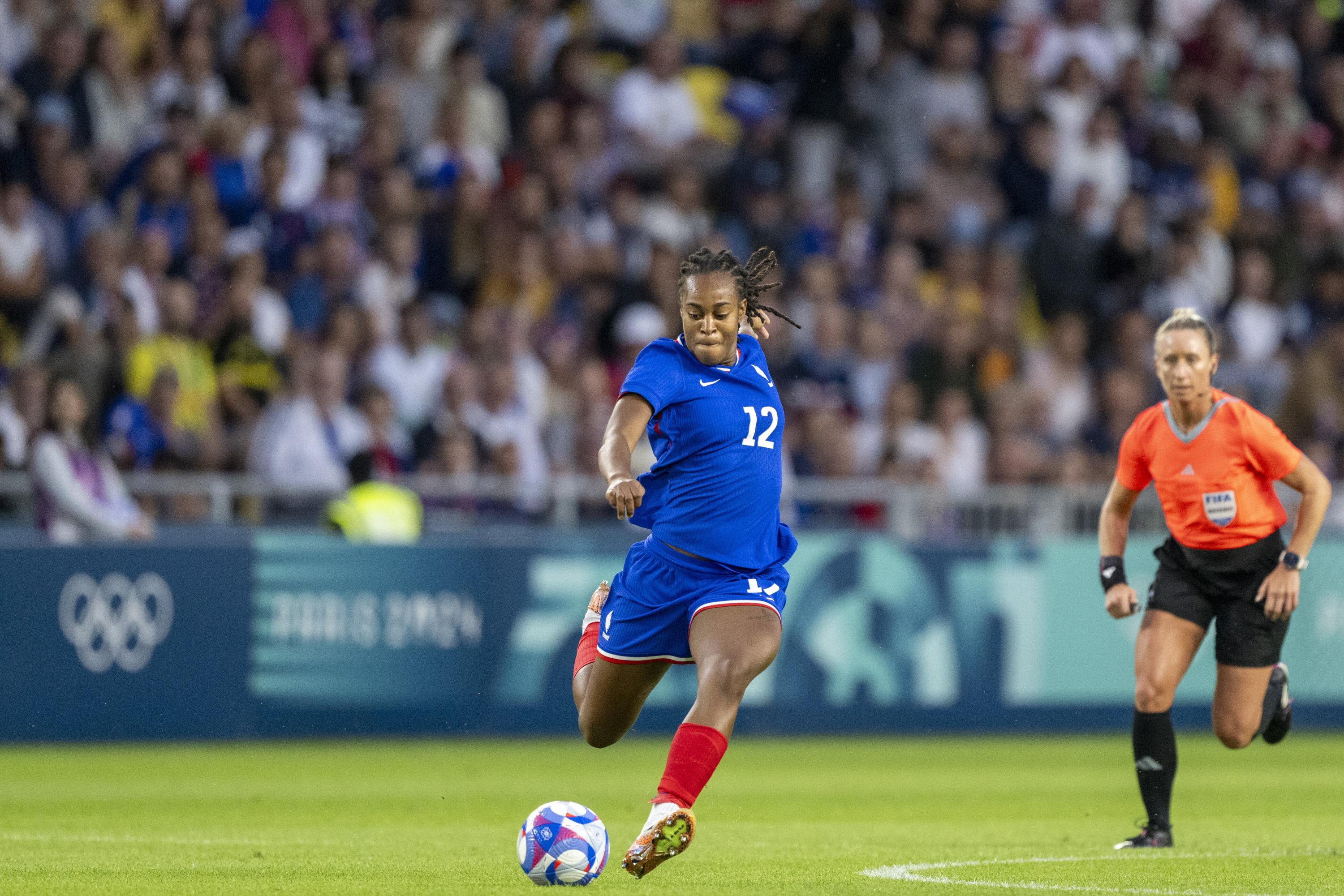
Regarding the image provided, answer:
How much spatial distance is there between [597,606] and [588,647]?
164mm

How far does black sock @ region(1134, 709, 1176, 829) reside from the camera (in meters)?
9.12

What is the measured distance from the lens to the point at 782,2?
67.5 feet

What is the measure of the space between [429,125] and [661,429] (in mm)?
11143

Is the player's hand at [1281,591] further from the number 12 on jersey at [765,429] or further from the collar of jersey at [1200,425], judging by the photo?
the number 12 on jersey at [765,429]

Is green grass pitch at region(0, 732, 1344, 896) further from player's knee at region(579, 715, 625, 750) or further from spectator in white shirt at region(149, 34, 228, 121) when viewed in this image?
spectator in white shirt at region(149, 34, 228, 121)

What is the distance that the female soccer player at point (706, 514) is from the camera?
288 inches

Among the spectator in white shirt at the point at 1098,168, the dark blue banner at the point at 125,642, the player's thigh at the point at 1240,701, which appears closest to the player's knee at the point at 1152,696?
the player's thigh at the point at 1240,701

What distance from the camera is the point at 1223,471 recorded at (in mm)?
9227

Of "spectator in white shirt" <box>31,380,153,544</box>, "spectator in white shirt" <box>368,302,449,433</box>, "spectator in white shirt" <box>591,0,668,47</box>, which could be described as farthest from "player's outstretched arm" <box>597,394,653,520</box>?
"spectator in white shirt" <box>591,0,668,47</box>

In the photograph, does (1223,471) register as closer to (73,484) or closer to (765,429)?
(765,429)

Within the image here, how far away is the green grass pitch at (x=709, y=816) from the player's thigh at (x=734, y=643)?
732 millimetres

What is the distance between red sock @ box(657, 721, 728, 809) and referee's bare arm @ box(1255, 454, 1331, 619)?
10.0 feet

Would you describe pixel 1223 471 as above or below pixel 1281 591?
above

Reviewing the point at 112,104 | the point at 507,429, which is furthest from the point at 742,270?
the point at 112,104
